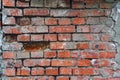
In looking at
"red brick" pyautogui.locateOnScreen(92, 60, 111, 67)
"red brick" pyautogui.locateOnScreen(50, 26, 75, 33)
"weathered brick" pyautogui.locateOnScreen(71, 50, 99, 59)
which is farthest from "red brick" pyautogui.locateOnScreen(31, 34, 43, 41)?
"red brick" pyautogui.locateOnScreen(92, 60, 111, 67)

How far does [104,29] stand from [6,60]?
41.8 inches

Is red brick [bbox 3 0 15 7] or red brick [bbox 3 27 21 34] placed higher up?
red brick [bbox 3 0 15 7]

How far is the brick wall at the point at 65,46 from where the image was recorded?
253 centimetres

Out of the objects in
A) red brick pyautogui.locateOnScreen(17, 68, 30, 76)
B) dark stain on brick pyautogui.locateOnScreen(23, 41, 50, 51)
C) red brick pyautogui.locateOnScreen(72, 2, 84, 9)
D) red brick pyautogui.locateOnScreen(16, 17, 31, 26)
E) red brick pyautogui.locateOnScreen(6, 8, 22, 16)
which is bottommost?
red brick pyautogui.locateOnScreen(17, 68, 30, 76)

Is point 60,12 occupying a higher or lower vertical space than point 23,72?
higher

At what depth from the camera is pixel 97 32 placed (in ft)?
8.30

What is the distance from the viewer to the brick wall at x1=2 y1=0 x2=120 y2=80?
8.29 feet

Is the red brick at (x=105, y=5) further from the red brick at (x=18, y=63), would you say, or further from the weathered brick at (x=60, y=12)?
the red brick at (x=18, y=63)

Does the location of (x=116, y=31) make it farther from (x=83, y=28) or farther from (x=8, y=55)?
(x=8, y=55)

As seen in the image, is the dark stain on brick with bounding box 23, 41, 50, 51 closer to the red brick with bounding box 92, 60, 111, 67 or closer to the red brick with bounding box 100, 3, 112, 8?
the red brick with bounding box 92, 60, 111, 67

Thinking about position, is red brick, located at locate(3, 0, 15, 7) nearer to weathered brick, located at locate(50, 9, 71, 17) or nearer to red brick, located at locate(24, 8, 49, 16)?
red brick, located at locate(24, 8, 49, 16)

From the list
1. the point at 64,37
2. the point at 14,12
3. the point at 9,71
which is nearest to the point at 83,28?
the point at 64,37

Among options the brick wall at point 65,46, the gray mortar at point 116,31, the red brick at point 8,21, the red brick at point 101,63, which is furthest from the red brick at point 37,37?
the gray mortar at point 116,31

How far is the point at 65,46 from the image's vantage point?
8.30ft
